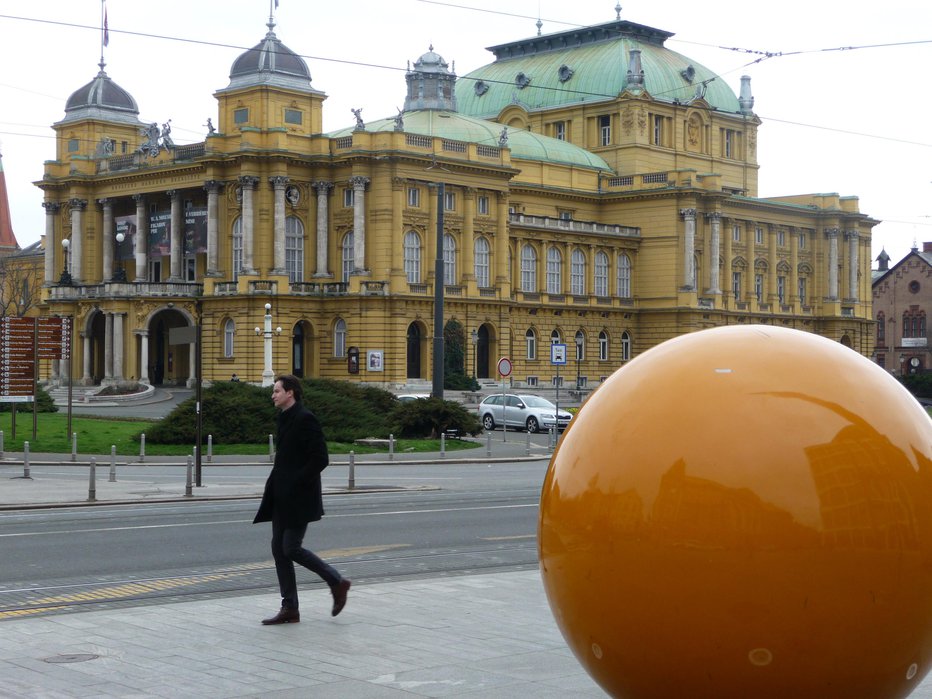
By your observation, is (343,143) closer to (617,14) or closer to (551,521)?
(617,14)

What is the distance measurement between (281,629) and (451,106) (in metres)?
85.0

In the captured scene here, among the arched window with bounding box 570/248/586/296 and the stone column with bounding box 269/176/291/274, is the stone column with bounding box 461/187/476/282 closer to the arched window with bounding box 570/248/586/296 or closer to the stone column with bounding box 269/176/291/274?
the stone column with bounding box 269/176/291/274

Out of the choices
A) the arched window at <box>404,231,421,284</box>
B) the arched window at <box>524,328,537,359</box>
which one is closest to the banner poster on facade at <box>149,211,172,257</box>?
the arched window at <box>404,231,421,284</box>

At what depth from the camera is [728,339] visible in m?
7.62

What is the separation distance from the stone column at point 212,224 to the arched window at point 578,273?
917 inches

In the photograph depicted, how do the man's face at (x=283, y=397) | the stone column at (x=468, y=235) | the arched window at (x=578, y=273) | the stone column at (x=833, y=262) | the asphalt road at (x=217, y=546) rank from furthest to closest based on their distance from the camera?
the stone column at (x=833, y=262) → the arched window at (x=578, y=273) → the stone column at (x=468, y=235) → the asphalt road at (x=217, y=546) → the man's face at (x=283, y=397)

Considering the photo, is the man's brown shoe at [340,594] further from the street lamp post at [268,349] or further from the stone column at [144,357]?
the stone column at [144,357]

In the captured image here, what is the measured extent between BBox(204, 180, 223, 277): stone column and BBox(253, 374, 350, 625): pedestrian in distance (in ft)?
238

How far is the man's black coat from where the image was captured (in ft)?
39.8

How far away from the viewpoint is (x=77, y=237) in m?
91.6

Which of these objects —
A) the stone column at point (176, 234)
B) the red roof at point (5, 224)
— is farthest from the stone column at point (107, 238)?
the red roof at point (5, 224)

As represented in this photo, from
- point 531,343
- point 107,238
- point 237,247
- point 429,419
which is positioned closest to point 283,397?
point 429,419

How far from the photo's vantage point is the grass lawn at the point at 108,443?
4134 cm

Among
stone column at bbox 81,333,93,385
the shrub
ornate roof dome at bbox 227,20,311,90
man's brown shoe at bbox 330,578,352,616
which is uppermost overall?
ornate roof dome at bbox 227,20,311,90
